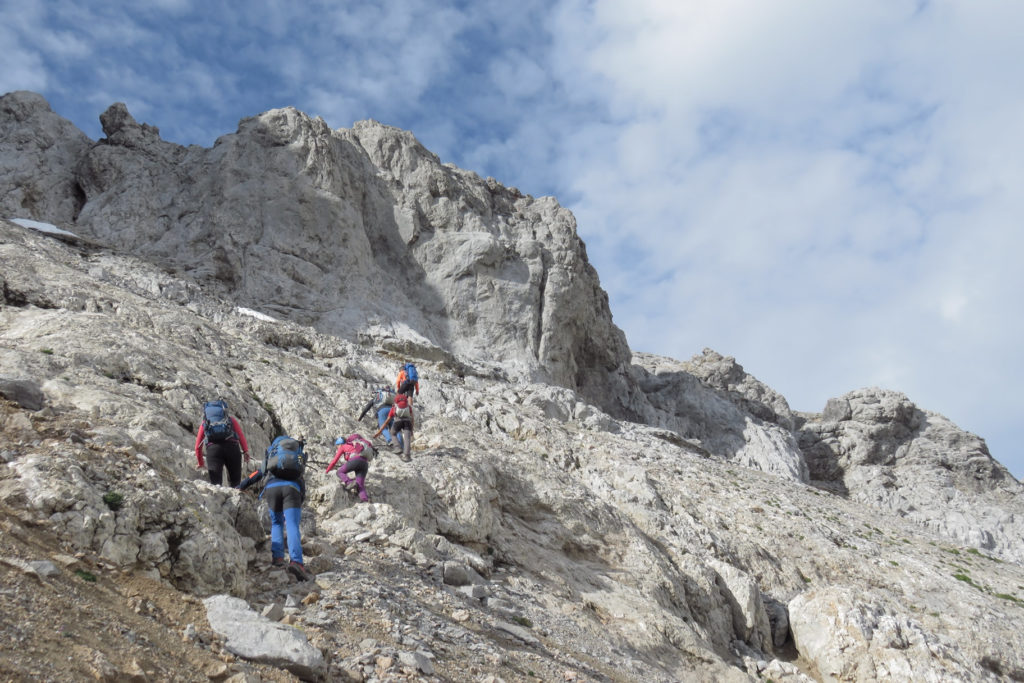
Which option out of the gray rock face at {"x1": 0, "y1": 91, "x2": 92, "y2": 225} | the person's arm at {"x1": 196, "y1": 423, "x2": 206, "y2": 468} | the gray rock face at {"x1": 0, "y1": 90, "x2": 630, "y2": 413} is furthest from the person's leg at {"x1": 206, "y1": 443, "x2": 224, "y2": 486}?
the gray rock face at {"x1": 0, "y1": 91, "x2": 92, "y2": 225}

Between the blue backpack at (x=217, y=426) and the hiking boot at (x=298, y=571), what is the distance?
11.6ft

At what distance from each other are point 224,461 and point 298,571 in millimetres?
3655

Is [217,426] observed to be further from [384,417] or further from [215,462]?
[384,417]

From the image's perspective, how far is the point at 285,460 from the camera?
40.2 feet

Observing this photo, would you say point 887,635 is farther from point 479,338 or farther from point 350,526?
point 479,338

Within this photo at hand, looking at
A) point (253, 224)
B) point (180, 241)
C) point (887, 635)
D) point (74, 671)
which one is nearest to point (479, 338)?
point (253, 224)

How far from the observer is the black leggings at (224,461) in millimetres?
13773

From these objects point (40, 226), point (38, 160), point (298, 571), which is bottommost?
point (298, 571)

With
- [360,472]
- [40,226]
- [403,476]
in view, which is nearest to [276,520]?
[360,472]

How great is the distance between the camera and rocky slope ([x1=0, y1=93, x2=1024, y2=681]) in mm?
9867

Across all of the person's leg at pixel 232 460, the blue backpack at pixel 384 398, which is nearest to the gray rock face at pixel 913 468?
the blue backpack at pixel 384 398

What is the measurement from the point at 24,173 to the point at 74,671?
155ft

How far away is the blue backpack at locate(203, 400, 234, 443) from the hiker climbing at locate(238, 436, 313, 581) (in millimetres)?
1482

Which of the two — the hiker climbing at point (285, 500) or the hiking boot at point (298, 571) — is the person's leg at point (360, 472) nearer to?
the hiker climbing at point (285, 500)
